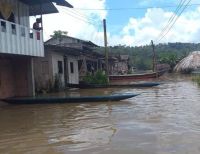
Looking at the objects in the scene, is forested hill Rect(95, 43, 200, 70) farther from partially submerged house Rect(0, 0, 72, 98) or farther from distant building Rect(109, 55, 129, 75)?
partially submerged house Rect(0, 0, 72, 98)

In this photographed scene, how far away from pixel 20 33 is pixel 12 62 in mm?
3590

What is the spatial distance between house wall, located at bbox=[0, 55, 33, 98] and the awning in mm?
2582

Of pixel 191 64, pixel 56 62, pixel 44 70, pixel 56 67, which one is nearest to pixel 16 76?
pixel 44 70

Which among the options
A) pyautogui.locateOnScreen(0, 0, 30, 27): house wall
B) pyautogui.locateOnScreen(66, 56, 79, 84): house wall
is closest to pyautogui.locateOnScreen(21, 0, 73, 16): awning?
pyautogui.locateOnScreen(0, 0, 30, 27): house wall

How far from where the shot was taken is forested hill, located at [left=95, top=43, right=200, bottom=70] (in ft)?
216

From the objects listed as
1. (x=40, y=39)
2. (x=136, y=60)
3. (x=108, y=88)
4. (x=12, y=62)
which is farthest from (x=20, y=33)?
(x=136, y=60)

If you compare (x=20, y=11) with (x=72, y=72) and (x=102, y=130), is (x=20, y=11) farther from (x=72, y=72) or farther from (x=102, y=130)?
(x=72, y=72)

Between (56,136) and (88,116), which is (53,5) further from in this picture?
(56,136)

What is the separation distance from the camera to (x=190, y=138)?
8.38 metres

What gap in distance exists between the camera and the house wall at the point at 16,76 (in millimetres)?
18625

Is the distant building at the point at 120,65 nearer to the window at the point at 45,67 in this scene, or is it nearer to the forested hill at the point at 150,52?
the forested hill at the point at 150,52

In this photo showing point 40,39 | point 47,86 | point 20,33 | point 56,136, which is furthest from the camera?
point 47,86

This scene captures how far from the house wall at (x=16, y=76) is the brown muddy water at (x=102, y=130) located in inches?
147

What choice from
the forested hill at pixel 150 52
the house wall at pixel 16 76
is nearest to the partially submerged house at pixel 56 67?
the house wall at pixel 16 76
